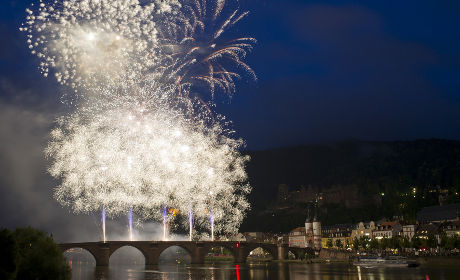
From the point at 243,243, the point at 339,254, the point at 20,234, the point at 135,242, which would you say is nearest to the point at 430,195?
the point at 339,254

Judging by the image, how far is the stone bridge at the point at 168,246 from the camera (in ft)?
343

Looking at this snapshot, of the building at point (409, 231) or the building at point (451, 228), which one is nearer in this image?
the building at point (451, 228)

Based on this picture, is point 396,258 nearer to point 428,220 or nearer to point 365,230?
point 428,220

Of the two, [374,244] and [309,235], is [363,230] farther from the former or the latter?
[374,244]

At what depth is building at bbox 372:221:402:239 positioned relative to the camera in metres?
133

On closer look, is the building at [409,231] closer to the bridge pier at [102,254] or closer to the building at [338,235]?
the building at [338,235]

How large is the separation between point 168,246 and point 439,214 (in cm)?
7488

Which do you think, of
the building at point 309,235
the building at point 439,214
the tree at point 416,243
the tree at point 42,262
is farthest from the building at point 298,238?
the tree at point 42,262

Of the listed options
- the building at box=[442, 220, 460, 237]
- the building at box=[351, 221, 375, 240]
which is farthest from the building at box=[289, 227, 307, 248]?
the building at box=[442, 220, 460, 237]

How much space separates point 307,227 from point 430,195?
50.8 metres

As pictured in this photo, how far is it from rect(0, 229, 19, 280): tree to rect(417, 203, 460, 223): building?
11274 cm

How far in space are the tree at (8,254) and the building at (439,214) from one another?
113 metres

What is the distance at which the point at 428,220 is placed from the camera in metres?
130

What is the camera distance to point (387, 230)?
452 feet
